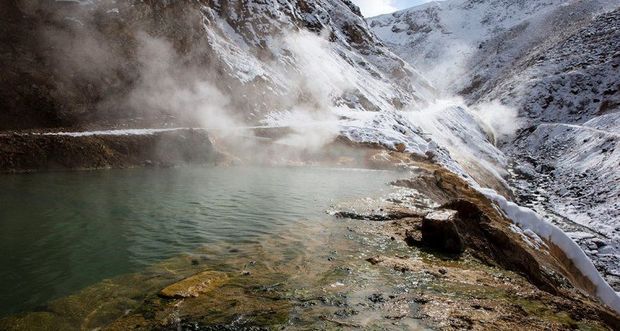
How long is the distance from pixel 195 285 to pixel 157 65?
36509 millimetres

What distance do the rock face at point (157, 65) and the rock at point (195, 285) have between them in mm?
27633

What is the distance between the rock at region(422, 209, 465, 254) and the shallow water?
4.52 meters

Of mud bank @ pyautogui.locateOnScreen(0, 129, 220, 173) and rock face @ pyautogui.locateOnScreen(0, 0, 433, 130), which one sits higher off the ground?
rock face @ pyautogui.locateOnScreen(0, 0, 433, 130)

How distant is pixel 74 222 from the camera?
14.3 metres

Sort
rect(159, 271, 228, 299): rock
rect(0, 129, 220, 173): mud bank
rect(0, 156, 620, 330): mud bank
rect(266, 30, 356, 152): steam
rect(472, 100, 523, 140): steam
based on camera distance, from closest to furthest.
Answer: rect(0, 156, 620, 330): mud bank → rect(159, 271, 228, 299): rock → rect(0, 129, 220, 173): mud bank → rect(266, 30, 356, 152): steam → rect(472, 100, 523, 140): steam

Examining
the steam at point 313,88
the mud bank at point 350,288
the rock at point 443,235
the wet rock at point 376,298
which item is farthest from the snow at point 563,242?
the steam at point 313,88

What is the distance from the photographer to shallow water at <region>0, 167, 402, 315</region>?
984 centimetres

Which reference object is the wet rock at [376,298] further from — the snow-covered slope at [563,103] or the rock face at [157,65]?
the rock face at [157,65]

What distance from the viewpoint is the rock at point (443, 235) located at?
42.0 ft

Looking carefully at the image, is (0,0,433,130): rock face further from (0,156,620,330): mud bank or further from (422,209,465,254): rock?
(422,209,465,254): rock

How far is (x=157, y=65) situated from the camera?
40.2 meters

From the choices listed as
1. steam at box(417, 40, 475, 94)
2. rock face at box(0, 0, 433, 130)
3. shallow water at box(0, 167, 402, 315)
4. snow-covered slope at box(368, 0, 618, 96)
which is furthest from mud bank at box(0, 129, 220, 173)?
steam at box(417, 40, 475, 94)

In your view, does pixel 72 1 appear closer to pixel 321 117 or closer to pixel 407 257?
pixel 321 117

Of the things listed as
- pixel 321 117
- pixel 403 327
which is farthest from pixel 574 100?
pixel 403 327
